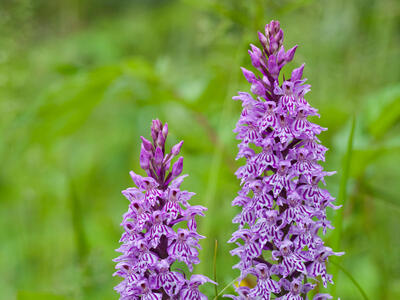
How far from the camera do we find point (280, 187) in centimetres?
148

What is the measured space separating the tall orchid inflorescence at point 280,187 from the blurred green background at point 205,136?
230mm

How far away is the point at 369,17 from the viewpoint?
16.2 feet

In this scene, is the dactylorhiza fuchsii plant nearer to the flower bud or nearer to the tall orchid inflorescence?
the flower bud

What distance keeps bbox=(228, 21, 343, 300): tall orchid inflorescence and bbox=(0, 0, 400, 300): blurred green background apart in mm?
230

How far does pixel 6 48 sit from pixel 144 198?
2677 mm

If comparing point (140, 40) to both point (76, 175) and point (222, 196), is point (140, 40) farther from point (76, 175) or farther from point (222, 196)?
point (222, 196)

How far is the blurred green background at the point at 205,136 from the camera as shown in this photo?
307 centimetres

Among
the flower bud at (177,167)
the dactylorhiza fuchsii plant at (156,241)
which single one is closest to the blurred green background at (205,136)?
the dactylorhiza fuchsii plant at (156,241)

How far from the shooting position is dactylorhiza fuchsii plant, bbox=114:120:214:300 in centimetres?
149

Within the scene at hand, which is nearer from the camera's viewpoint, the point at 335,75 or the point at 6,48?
the point at 6,48

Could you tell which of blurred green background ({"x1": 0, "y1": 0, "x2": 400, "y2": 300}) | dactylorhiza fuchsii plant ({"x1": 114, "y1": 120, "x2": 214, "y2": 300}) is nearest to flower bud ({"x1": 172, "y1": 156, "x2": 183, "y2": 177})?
dactylorhiza fuchsii plant ({"x1": 114, "y1": 120, "x2": 214, "y2": 300})

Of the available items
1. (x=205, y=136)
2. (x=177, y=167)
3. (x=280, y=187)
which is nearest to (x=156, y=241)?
(x=177, y=167)

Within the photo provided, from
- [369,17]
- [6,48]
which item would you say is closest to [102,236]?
[6,48]

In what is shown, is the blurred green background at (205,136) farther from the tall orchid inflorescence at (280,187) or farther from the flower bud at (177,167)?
the flower bud at (177,167)
